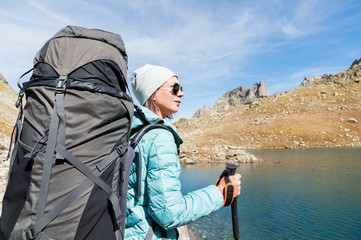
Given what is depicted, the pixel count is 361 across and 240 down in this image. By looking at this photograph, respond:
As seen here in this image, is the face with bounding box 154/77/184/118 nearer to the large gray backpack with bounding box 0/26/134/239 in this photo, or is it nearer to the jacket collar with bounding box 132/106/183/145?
the jacket collar with bounding box 132/106/183/145

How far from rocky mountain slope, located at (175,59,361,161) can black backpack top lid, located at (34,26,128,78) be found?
3168cm

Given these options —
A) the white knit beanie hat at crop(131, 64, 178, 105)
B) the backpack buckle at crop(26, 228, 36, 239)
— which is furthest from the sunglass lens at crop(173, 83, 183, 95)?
the backpack buckle at crop(26, 228, 36, 239)

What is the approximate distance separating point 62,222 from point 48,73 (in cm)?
115

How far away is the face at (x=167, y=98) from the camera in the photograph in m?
2.86

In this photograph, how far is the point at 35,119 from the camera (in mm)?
1888

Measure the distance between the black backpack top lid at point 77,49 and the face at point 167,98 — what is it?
0.73 metres

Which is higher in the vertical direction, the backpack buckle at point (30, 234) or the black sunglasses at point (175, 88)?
the black sunglasses at point (175, 88)

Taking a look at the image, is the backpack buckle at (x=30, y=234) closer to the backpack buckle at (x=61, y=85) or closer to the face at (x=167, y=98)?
the backpack buckle at (x=61, y=85)

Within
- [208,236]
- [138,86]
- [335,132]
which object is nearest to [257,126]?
[335,132]

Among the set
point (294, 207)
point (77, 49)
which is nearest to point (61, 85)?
point (77, 49)

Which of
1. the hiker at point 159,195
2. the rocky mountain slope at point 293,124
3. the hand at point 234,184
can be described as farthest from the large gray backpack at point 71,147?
the rocky mountain slope at point 293,124

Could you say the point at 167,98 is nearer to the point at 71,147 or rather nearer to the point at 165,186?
the point at 165,186

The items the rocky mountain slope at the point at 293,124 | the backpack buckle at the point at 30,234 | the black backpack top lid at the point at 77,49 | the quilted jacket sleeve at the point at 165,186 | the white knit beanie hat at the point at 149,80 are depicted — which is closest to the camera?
the backpack buckle at the point at 30,234

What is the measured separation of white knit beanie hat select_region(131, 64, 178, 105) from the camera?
2.82 metres
